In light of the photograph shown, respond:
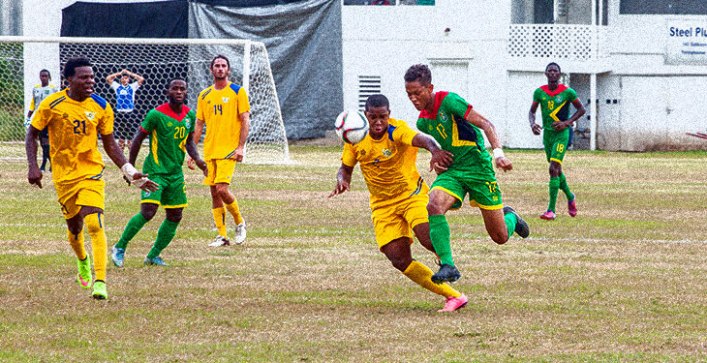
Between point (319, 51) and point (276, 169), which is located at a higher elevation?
point (319, 51)

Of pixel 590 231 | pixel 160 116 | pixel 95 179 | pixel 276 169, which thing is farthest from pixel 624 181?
pixel 95 179

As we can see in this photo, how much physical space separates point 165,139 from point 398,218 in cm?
376

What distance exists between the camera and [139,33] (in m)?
40.8

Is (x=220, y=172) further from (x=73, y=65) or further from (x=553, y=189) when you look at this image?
(x=553, y=189)

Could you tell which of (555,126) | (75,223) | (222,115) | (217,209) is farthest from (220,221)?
(555,126)

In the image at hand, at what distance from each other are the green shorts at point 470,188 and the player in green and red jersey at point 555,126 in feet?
23.2

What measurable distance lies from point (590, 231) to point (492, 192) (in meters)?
5.83

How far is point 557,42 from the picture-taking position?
40.6m

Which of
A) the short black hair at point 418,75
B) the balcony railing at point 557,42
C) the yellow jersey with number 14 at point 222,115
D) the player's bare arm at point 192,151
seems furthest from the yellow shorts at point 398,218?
the balcony railing at point 557,42

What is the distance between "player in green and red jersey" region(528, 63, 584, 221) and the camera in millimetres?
18125

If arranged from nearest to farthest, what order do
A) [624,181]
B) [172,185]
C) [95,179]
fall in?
[95,179] < [172,185] < [624,181]

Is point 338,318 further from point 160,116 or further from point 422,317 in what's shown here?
point 160,116

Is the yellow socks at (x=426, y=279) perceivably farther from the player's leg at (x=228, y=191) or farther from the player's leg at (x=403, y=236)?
the player's leg at (x=228, y=191)

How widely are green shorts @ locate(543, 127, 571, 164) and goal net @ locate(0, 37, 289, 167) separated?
37.7ft
